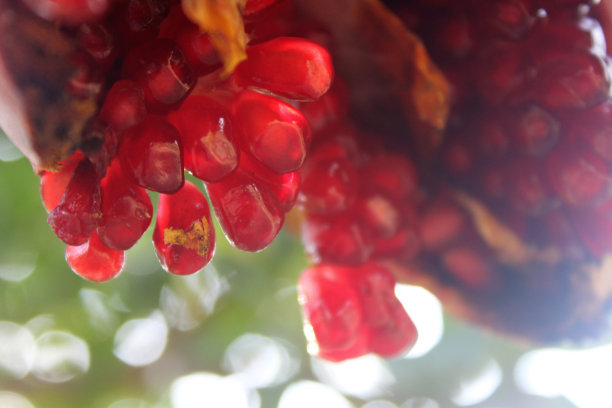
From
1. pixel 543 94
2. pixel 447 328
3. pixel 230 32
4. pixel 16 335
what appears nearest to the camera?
pixel 230 32

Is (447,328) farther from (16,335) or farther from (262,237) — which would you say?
(262,237)

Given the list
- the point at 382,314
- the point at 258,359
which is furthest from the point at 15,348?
the point at 382,314

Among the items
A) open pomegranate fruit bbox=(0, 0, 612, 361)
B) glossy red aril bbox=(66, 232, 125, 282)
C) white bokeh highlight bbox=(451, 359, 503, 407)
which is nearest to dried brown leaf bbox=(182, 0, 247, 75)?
open pomegranate fruit bbox=(0, 0, 612, 361)

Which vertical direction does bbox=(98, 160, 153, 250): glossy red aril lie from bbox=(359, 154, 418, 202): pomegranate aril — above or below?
above

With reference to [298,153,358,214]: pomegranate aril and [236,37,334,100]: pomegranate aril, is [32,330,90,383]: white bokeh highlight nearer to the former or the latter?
[298,153,358,214]: pomegranate aril

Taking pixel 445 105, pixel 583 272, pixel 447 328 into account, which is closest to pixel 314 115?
pixel 445 105

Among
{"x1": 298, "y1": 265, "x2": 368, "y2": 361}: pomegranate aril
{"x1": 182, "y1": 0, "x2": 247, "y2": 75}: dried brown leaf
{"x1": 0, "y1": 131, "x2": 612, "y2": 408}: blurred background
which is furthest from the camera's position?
{"x1": 0, "y1": 131, "x2": 612, "y2": 408}: blurred background
